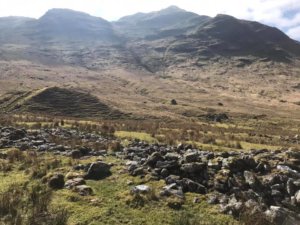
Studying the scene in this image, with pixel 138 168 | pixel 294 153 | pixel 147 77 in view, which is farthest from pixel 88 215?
pixel 147 77

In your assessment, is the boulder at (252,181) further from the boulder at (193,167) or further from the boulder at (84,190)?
the boulder at (84,190)

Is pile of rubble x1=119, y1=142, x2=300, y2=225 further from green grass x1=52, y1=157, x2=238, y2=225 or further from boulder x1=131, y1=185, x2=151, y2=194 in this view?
boulder x1=131, y1=185, x2=151, y2=194

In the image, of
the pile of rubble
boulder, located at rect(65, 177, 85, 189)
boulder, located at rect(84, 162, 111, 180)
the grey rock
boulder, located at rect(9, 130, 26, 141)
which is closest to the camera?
the pile of rubble

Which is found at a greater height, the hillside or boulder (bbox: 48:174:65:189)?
boulder (bbox: 48:174:65:189)

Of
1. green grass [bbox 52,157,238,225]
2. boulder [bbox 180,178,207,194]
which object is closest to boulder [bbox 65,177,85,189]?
green grass [bbox 52,157,238,225]

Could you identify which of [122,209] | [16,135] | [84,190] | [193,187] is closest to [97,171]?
[84,190]

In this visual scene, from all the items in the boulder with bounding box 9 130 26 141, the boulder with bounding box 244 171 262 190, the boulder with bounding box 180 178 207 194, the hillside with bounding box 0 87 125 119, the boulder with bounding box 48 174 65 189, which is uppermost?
the boulder with bounding box 244 171 262 190

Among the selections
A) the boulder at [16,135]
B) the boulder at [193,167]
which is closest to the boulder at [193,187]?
the boulder at [193,167]

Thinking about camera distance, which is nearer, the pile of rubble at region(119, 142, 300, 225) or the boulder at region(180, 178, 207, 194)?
the pile of rubble at region(119, 142, 300, 225)

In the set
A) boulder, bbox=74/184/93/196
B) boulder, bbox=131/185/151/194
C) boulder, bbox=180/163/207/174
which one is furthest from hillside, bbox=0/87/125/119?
boulder, bbox=131/185/151/194

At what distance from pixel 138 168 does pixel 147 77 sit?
17295 centimetres

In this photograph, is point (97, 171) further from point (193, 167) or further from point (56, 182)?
point (193, 167)

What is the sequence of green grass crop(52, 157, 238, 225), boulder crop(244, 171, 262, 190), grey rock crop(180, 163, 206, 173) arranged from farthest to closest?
grey rock crop(180, 163, 206, 173) < boulder crop(244, 171, 262, 190) < green grass crop(52, 157, 238, 225)

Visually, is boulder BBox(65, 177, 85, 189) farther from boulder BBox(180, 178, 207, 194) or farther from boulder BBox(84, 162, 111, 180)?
boulder BBox(180, 178, 207, 194)
